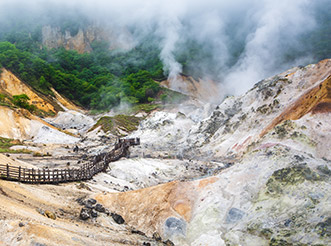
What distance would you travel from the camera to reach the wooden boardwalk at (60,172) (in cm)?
1729

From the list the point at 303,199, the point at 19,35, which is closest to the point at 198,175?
the point at 303,199

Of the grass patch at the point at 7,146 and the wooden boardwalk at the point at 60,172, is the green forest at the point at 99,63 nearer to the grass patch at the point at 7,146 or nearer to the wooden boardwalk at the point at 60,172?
the grass patch at the point at 7,146

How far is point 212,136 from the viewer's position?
39.8 m

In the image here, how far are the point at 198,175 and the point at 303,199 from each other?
15.1 meters

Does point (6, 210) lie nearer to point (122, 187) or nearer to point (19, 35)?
point (122, 187)

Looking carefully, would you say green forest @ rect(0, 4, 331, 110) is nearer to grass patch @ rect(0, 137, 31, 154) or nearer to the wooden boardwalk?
grass patch @ rect(0, 137, 31, 154)

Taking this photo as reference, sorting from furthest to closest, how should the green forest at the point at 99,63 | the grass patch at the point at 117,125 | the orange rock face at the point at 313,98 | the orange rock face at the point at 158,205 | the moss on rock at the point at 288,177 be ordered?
the green forest at the point at 99,63
the grass patch at the point at 117,125
the orange rock face at the point at 313,98
the orange rock face at the point at 158,205
the moss on rock at the point at 288,177

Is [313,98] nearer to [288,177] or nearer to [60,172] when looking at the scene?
[288,177]

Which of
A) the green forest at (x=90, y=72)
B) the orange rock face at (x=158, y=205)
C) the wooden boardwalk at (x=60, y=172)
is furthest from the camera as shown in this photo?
the green forest at (x=90, y=72)

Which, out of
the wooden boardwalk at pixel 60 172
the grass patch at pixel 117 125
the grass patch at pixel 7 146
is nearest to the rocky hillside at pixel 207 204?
Answer: the wooden boardwalk at pixel 60 172

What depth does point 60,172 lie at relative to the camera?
80.1 ft

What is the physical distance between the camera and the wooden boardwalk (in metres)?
17.3

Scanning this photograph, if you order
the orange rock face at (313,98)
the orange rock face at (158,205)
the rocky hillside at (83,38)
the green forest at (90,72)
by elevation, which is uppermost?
the rocky hillside at (83,38)

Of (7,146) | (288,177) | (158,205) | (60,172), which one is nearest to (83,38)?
(7,146)
